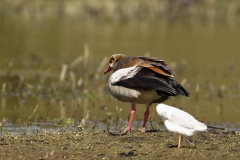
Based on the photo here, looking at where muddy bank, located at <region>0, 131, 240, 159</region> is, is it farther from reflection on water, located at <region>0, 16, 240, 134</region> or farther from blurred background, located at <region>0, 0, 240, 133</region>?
reflection on water, located at <region>0, 16, 240, 134</region>

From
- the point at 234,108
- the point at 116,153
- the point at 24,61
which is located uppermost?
the point at 24,61

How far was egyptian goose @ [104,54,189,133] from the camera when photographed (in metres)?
7.17

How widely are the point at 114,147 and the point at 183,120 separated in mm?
807

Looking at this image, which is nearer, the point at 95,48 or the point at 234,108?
the point at 234,108

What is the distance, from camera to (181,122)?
6.30 meters

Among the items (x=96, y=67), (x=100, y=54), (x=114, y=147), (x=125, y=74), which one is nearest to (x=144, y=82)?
(x=125, y=74)

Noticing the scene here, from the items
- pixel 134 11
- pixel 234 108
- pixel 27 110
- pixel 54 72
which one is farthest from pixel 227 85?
pixel 134 11

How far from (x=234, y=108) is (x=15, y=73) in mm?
6161

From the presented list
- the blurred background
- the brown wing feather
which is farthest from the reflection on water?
the brown wing feather

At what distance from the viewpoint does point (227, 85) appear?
1438cm

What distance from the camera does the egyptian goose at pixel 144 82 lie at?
7.17 meters

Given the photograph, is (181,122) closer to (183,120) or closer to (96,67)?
(183,120)

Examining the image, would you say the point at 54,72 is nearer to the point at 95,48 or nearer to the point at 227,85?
the point at 227,85

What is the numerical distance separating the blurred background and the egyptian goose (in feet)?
4.10
